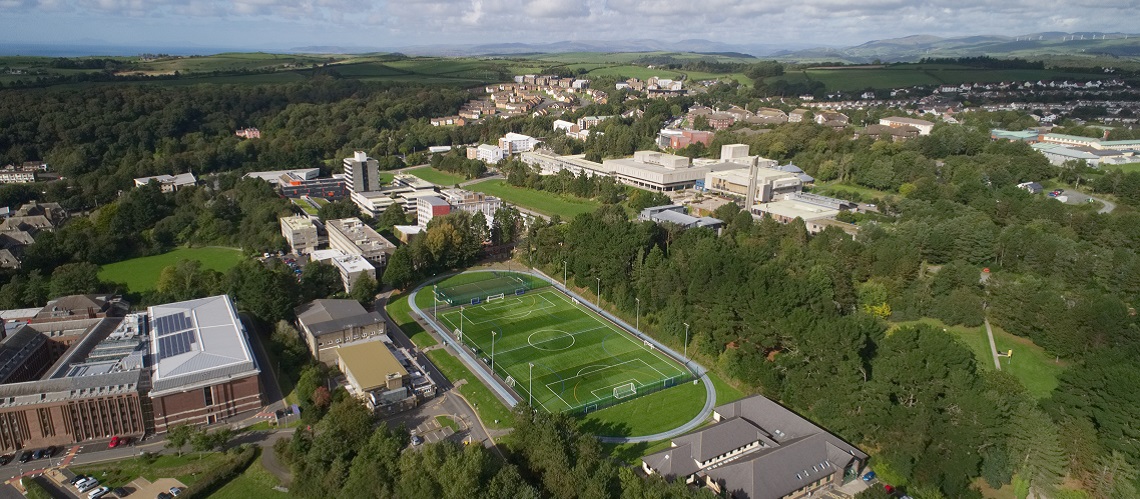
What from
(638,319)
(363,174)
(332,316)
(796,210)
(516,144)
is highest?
(516,144)

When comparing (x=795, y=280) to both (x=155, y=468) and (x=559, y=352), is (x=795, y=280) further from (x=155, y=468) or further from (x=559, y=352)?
(x=155, y=468)

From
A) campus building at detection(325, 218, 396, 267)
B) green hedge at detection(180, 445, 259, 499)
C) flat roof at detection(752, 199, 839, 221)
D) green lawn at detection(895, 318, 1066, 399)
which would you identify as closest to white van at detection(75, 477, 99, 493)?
green hedge at detection(180, 445, 259, 499)

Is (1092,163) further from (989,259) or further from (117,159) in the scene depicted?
(117,159)

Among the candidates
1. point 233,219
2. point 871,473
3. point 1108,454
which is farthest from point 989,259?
point 233,219

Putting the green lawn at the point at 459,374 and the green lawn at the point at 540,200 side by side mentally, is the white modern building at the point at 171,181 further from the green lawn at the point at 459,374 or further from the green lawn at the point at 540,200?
the green lawn at the point at 459,374

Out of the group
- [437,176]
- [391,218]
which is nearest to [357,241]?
[391,218]

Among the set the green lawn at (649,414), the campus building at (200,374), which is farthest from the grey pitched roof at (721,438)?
the campus building at (200,374)

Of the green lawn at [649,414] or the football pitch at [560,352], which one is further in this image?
the football pitch at [560,352]
